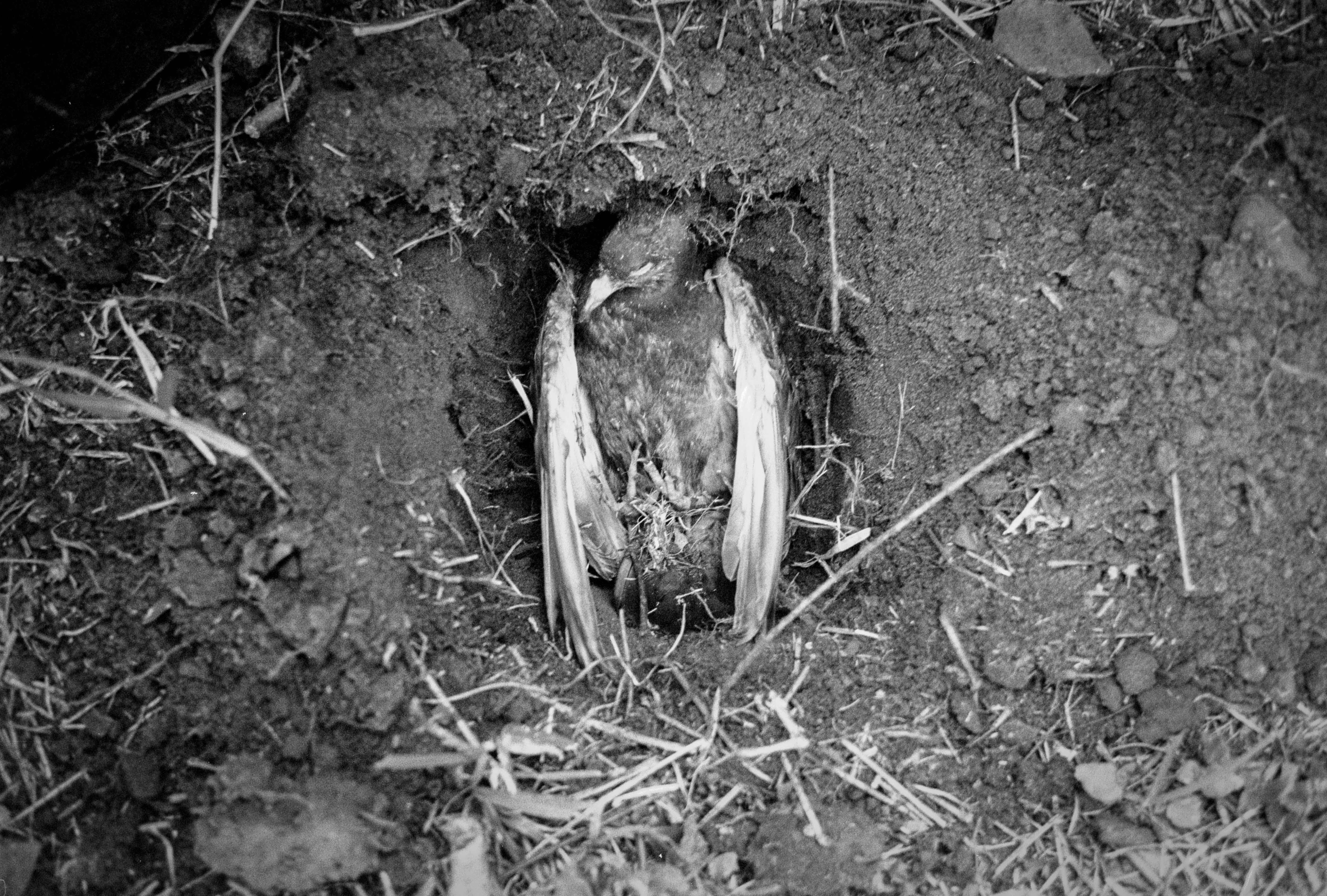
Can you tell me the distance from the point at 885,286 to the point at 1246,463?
1.04 meters

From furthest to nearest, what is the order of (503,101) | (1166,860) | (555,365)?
(555,365) → (503,101) → (1166,860)

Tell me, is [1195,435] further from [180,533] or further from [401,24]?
[180,533]

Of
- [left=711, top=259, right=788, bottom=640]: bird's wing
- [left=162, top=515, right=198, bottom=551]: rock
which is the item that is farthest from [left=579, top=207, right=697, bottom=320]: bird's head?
[left=162, top=515, right=198, bottom=551]: rock

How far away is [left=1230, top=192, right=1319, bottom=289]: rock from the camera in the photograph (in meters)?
2.39

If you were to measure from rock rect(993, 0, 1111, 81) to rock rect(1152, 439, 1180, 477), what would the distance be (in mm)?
1000

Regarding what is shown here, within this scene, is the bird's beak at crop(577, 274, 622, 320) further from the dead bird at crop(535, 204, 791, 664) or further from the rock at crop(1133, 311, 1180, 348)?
the rock at crop(1133, 311, 1180, 348)

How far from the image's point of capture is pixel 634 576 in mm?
2906

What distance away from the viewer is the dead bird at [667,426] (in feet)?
9.13

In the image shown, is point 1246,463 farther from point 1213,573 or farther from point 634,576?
point 634,576

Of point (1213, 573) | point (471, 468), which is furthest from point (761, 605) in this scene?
point (1213, 573)

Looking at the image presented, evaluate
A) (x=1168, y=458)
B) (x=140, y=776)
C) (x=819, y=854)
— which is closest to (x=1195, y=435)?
(x=1168, y=458)

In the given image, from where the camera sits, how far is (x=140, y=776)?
2203 millimetres

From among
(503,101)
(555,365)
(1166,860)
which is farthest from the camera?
(555,365)

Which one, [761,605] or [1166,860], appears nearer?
[1166,860]
